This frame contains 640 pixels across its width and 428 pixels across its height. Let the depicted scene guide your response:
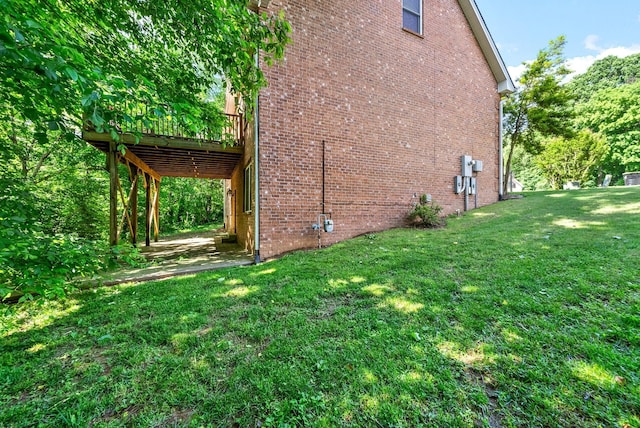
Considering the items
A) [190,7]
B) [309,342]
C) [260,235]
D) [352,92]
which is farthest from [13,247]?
[352,92]

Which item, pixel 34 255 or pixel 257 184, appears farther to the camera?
pixel 257 184

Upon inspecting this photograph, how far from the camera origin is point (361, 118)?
23.4 feet

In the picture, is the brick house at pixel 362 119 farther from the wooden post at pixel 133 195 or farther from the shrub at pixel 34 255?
the wooden post at pixel 133 195

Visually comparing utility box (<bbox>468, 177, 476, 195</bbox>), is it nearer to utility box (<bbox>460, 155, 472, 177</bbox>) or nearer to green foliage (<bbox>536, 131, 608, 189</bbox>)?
utility box (<bbox>460, 155, 472, 177</bbox>)

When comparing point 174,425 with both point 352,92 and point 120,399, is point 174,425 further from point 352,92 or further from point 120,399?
point 352,92

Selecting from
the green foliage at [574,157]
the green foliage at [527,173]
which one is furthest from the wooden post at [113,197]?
the green foliage at [527,173]

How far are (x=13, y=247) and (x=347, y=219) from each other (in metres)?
5.76

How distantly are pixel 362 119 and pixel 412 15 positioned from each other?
4305 mm

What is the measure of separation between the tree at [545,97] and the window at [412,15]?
24.9ft

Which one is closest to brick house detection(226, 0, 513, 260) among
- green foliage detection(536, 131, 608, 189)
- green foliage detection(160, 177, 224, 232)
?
green foliage detection(160, 177, 224, 232)

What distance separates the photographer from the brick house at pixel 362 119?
602 centimetres

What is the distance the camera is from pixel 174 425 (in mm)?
1718

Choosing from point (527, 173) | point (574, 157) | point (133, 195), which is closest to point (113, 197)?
point (133, 195)

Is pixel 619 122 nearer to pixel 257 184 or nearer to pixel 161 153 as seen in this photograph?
pixel 257 184
